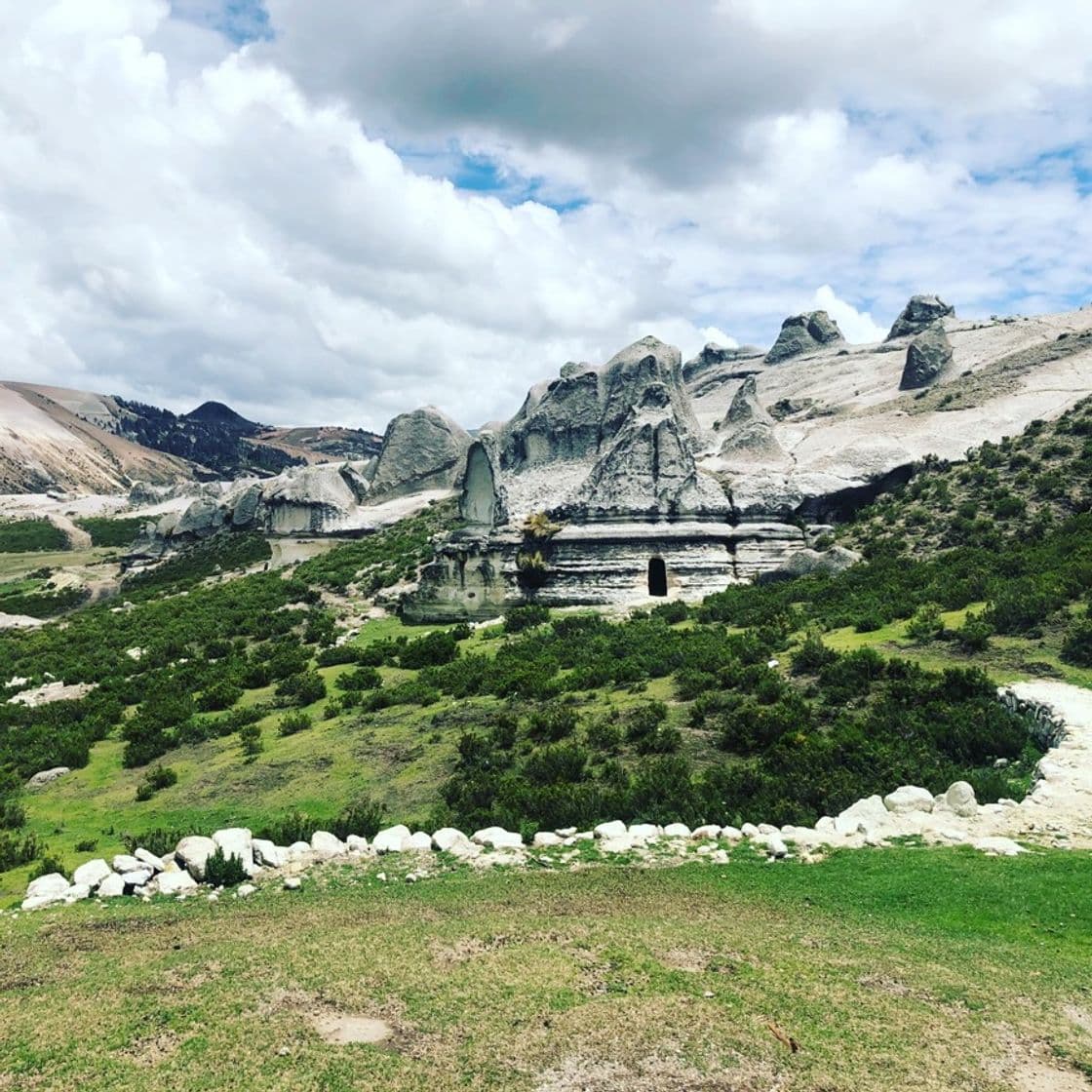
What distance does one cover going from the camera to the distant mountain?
437ft

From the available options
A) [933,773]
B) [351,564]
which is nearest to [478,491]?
[351,564]

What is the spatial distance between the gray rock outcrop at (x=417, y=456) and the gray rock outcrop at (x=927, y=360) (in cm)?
3132

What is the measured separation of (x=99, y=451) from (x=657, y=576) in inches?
6172

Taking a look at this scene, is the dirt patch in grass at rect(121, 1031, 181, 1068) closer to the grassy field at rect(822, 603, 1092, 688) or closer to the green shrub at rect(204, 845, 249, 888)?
the green shrub at rect(204, 845, 249, 888)

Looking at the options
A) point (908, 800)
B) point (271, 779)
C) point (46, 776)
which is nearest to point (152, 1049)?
point (908, 800)

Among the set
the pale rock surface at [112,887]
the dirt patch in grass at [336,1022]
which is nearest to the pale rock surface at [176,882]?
the pale rock surface at [112,887]

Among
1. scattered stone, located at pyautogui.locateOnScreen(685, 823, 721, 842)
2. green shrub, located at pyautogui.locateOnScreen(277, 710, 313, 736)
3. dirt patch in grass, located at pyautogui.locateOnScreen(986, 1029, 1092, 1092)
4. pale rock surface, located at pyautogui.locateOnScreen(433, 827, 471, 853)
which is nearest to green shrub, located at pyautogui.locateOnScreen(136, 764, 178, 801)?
green shrub, located at pyautogui.locateOnScreen(277, 710, 313, 736)

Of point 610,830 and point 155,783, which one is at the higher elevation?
point 610,830

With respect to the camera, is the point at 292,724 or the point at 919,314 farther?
the point at 919,314

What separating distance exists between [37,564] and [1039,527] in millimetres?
65610

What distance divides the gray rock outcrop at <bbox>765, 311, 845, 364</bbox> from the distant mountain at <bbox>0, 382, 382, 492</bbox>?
213ft

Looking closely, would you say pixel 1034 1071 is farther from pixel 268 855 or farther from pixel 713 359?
pixel 713 359

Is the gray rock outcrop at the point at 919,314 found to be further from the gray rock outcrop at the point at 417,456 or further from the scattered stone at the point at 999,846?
the scattered stone at the point at 999,846

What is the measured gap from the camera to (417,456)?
6059 cm
